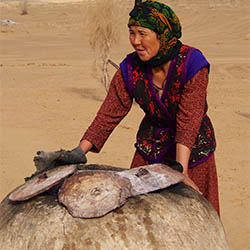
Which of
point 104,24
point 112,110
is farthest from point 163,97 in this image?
point 104,24

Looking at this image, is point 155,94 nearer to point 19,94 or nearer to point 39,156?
point 39,156

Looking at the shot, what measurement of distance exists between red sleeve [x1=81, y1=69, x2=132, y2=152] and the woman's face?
0.28m

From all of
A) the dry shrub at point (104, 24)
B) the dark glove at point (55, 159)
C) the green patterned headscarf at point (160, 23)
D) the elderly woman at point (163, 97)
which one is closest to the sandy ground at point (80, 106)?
the dry shrub at point (104, 24)

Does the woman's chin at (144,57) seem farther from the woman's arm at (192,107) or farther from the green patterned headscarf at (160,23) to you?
the woman's arm at (192,107)

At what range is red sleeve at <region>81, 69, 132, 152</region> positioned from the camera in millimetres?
2242

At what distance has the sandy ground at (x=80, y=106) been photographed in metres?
5.27

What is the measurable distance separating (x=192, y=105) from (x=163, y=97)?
0.56ft

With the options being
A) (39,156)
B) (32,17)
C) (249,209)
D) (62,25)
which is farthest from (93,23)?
(32,17)

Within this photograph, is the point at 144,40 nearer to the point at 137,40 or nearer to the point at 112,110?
the point at 137,40

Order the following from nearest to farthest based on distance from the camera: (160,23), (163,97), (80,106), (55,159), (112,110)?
(55,159)
(160,23)
(163,97)
(112,110)
(80,106)

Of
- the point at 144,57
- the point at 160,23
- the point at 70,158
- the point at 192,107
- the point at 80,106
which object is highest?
the point at 160,23

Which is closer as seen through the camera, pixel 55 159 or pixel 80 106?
pixel 55 159

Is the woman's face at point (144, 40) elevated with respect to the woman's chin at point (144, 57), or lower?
elevated

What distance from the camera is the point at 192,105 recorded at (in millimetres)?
2039
